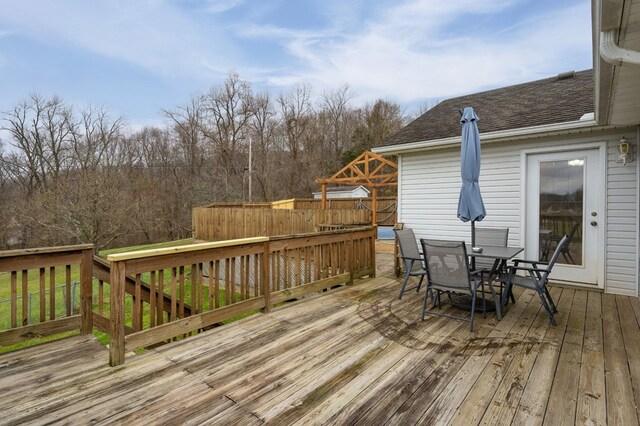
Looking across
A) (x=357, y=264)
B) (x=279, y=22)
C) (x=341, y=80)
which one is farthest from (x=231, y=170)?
(x=357, y=264)

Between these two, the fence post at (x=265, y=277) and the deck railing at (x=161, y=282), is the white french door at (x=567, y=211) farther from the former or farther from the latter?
the fence post at (x=265, y=277)

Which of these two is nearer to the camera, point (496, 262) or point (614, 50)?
point (614, 50)

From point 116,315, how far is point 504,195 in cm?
578

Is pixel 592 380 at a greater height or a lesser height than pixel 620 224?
lesser

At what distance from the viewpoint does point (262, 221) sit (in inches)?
451

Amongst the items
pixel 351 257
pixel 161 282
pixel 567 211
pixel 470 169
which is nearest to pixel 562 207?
pixel 567 211

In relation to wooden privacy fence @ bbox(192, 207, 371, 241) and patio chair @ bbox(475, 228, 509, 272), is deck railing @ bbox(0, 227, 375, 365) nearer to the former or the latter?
patio chair @ bbox(475, 228, 509, 272)

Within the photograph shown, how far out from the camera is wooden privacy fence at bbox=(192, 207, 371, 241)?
10552 millimetres

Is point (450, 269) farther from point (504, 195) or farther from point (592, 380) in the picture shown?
point (504, 195)

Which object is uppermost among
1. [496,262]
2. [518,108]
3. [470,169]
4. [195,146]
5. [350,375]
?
[195,146]

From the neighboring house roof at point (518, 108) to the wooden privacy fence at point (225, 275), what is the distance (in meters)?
2.66

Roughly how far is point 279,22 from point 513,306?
13.5m

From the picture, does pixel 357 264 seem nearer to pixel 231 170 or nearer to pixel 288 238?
pixel 288 238

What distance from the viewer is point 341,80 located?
973 inches
